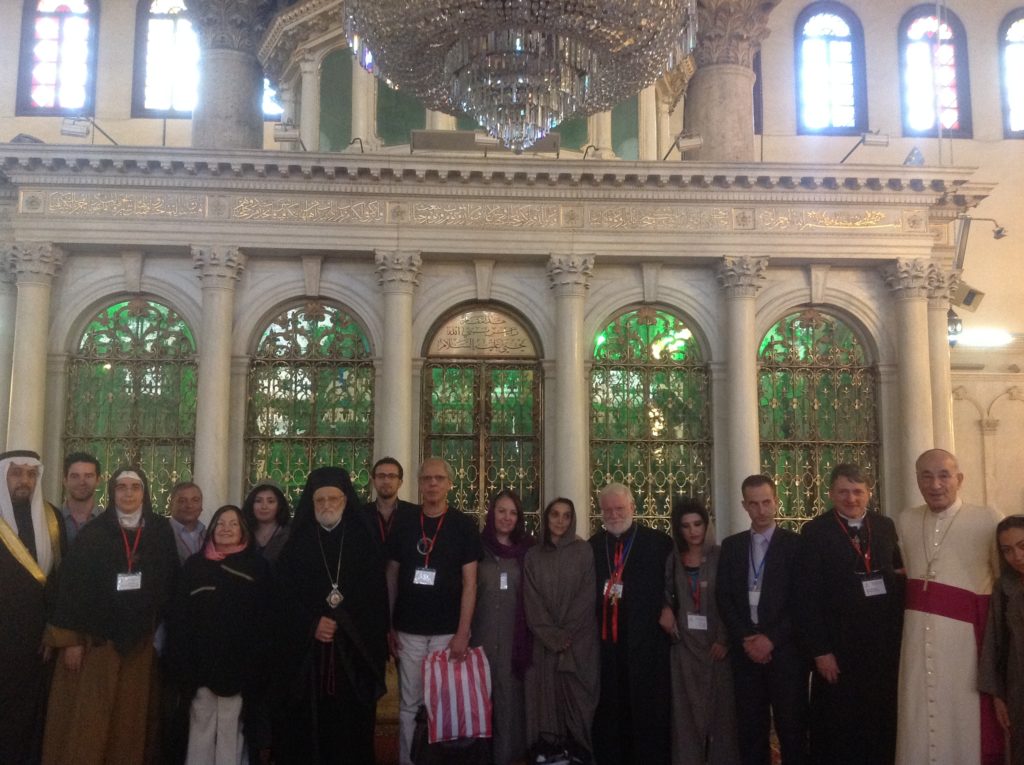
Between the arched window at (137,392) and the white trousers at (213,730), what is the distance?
22.4 feet

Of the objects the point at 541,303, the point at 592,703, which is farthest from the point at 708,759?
the point at 541,303

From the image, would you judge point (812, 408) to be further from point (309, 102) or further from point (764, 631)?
point (309, 102)

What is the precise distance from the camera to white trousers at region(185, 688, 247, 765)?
5586mm

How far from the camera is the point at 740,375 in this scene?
12031mm

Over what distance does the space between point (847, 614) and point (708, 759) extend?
133 cm

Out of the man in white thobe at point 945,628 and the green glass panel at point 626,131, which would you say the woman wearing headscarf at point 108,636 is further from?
the green glass panel at point 626,131

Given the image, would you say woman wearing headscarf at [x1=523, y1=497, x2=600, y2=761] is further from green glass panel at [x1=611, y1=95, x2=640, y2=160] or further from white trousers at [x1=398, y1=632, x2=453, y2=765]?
green glass panel at [x1=611, y1=95, x2=640, y2=160]

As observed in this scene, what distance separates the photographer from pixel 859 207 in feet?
40.1

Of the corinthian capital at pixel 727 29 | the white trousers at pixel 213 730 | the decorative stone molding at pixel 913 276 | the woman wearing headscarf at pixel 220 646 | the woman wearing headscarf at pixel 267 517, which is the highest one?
the corinthian capital at pixel 727 29

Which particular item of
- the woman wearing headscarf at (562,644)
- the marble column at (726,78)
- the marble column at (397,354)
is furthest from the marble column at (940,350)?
the woman wearing headscarf at (562,644)

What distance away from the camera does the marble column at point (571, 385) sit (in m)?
11.7

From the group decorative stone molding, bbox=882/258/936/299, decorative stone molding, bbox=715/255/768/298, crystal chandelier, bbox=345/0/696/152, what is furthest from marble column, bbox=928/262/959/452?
crystal chandelier, bbox=345/0/696/152

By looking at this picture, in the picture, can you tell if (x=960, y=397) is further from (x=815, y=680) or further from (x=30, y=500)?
(x=30, y=500)

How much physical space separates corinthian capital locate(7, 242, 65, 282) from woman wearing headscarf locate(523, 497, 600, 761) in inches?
332
